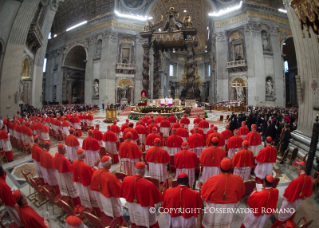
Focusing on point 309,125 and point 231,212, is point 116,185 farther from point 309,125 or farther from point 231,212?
point 309,125

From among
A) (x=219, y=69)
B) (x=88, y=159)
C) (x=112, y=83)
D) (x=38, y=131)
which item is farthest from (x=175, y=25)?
(x=88, y=159)

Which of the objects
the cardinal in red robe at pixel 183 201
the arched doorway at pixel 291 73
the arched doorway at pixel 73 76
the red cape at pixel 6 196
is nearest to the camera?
the cardinal in red robe at pixel 183 201

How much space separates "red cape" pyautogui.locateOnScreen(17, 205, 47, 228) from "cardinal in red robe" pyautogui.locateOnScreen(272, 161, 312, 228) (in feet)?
11.6

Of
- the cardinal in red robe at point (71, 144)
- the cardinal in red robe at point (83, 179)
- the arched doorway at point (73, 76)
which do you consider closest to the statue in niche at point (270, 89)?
the cardinal in red robe at point (71, 144)

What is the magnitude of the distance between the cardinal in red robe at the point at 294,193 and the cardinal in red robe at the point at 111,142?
540 centimetres

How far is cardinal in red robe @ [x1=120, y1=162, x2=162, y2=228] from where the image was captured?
2910 millimetres

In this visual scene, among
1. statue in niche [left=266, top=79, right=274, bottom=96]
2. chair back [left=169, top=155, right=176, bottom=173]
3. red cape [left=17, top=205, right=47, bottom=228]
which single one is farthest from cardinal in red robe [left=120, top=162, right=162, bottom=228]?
statue in niche [left=266, top=79, right=274, bottom=96]

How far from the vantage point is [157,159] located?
4820mm

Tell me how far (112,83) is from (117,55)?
15.5ft

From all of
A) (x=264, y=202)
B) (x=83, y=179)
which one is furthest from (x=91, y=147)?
(x=264, y=202)

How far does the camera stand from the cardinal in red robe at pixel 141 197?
2910 millimetres

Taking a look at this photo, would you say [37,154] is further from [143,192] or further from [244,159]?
[244,159]

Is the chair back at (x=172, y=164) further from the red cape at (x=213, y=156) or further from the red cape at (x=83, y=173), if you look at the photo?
the red cape at (x=83, y=173)

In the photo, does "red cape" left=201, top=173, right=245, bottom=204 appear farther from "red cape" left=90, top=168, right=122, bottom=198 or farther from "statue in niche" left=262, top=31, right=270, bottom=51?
"statue in niche" left=262, top=31, right=270, bottom=51
